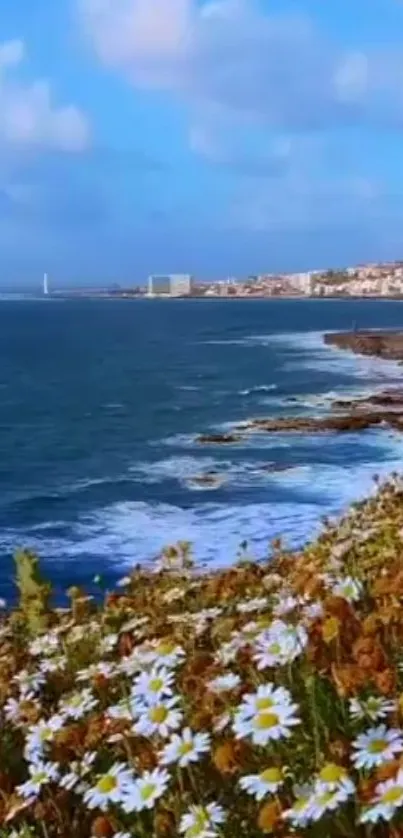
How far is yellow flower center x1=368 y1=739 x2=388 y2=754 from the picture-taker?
192 cm

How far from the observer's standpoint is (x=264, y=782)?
198cm

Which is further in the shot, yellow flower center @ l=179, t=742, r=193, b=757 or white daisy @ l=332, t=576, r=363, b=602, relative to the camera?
white daisy @ l=332, t=576, r=363, b=602

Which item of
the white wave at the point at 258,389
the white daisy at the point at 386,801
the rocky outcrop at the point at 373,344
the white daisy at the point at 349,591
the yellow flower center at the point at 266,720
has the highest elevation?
the white daisy at the point at 349,591

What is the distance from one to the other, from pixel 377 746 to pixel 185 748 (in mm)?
377

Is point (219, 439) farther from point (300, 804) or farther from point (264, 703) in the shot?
point (300, 804)

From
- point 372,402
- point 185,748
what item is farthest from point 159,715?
point 372,402

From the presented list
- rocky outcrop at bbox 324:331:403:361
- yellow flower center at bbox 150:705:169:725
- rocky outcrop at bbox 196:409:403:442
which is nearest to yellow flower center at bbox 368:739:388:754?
yellow flower center at bbox 150:705:169:725

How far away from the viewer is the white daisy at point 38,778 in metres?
2.29

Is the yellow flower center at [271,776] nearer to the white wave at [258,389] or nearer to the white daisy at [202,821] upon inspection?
the white daisy at [202,821]

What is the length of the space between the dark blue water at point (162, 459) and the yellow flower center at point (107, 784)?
537 inches

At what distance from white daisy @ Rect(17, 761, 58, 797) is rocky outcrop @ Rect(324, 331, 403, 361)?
60249 millimetres

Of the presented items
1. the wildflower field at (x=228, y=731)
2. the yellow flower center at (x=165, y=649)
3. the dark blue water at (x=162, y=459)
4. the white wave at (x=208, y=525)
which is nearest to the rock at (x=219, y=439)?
the dark blue water at (x=162, y=459)

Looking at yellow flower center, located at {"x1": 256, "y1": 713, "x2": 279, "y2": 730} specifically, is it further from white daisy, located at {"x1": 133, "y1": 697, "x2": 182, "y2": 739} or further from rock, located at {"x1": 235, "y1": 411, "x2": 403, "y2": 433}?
rock, located at {"x1": 235, "y1": 411, "x2": 403, "y2": 433}

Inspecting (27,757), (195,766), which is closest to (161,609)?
(27,757)
